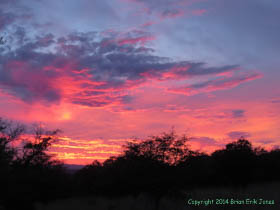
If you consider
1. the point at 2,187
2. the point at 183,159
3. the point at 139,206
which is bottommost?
the point at 139,206

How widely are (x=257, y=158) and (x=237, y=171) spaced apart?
4882 millimetres

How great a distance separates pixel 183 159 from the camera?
3219 cm

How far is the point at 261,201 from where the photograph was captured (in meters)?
34.2

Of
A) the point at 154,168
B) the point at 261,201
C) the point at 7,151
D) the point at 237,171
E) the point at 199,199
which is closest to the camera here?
the point at 7,151

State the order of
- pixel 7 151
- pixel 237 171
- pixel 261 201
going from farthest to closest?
pixel 237 171
pixel 261 201
pixel 7 151

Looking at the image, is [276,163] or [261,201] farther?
[276,163]

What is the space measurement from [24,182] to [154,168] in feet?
41.1

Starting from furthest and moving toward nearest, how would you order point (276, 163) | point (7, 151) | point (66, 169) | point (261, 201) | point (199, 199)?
1. point (276, 163)
2. point (66, 169)
3. point (199, 199)
4. point (261, 201)
5. point (7, 151)

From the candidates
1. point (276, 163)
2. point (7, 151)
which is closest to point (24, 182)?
point (7, 151)

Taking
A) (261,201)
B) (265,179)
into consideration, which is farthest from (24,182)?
(265,179)

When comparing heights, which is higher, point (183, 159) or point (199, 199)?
point (183, 159)

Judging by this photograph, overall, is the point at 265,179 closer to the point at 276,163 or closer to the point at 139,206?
the point at 276,163

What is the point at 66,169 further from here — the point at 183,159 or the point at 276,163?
the point at 276,163

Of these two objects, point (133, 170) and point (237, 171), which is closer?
point (133, 170)
